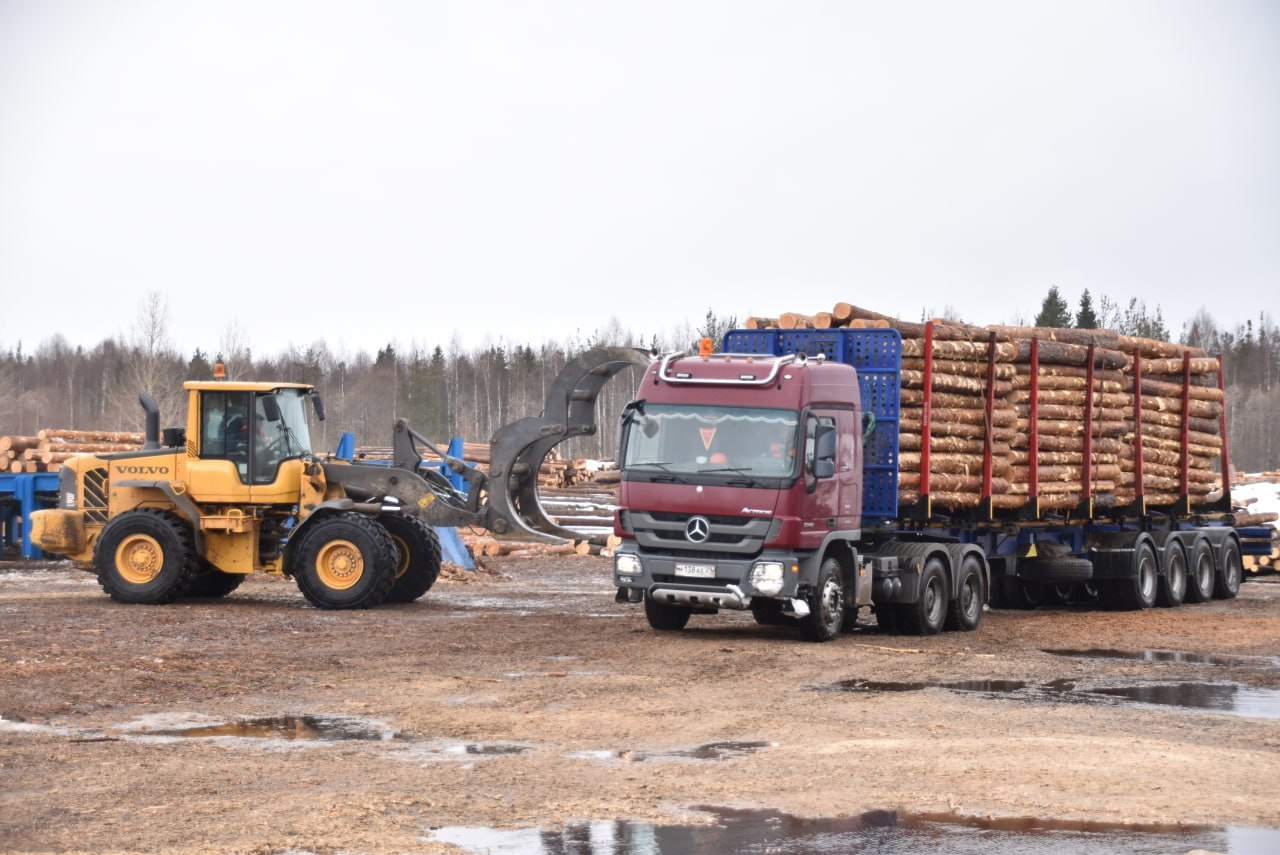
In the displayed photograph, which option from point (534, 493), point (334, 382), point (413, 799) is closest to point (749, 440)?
point (534, 493)

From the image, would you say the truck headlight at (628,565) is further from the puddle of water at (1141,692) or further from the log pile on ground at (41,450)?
the log pile on ground at (41,450)

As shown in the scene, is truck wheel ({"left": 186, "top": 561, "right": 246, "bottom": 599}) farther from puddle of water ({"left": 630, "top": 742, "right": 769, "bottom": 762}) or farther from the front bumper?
puddle of water ({"left": 630, "top": 742, "right": 769, "bottom": 762})

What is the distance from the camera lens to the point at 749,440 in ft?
57.6

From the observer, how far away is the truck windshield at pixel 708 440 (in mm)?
17422

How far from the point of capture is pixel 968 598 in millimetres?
20547

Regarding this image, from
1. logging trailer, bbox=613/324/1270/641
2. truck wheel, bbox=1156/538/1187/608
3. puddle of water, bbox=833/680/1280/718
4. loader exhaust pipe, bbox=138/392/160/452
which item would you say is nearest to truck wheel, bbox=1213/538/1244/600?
truck wheel, bbox=1156/538/1187/608

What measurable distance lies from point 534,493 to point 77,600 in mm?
6918

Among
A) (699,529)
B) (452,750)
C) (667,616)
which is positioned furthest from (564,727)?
(667,616)

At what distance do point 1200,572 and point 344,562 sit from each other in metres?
14.2

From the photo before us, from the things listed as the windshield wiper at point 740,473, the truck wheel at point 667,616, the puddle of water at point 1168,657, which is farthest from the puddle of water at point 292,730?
the puddle of water at point 1168,657

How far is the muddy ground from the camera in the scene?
362 inches

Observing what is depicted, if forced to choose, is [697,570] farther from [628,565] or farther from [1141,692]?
[1141,692]

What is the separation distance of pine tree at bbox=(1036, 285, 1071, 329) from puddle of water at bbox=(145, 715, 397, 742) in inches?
2694

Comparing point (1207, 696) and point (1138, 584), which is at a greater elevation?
point (1138, 584)
